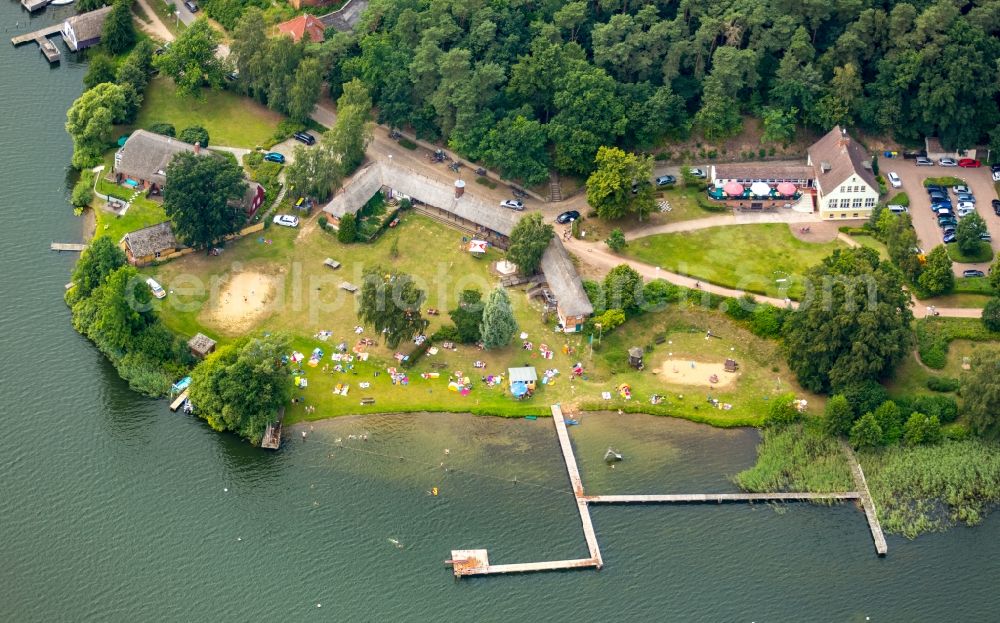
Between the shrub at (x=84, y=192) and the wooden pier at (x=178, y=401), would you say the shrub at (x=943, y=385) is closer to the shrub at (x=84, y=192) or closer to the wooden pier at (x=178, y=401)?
the wooden pier at (x=178, y=401)

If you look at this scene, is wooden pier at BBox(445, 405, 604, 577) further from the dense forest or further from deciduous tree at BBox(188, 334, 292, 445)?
the dense forest

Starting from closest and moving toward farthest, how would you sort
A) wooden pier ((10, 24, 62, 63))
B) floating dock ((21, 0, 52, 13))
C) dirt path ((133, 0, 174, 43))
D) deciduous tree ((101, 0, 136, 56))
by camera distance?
deciduous tree ((101, 0, 136, 56))
wooden pier ((10, 24, 62, 63))
dirt path ((133, 0, 174, 43))
floating dock ((21, 0, 52, 13))

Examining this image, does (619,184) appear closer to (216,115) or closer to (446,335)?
(446,335)

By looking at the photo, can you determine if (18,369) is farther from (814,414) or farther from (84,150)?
(814,414)

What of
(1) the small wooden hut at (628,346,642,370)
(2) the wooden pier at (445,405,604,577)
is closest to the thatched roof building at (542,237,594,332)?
(1) the small wooden hut at (628,346,642,370)

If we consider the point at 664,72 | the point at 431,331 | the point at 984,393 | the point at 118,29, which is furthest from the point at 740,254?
the point at 118,29

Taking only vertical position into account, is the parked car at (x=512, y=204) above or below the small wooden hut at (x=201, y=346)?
below

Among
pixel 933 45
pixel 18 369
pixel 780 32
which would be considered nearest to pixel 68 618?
pixel 18 369

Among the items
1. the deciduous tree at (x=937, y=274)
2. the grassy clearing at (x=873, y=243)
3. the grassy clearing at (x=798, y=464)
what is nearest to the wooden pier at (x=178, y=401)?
the grassy clearing at (x=798, y=464)
